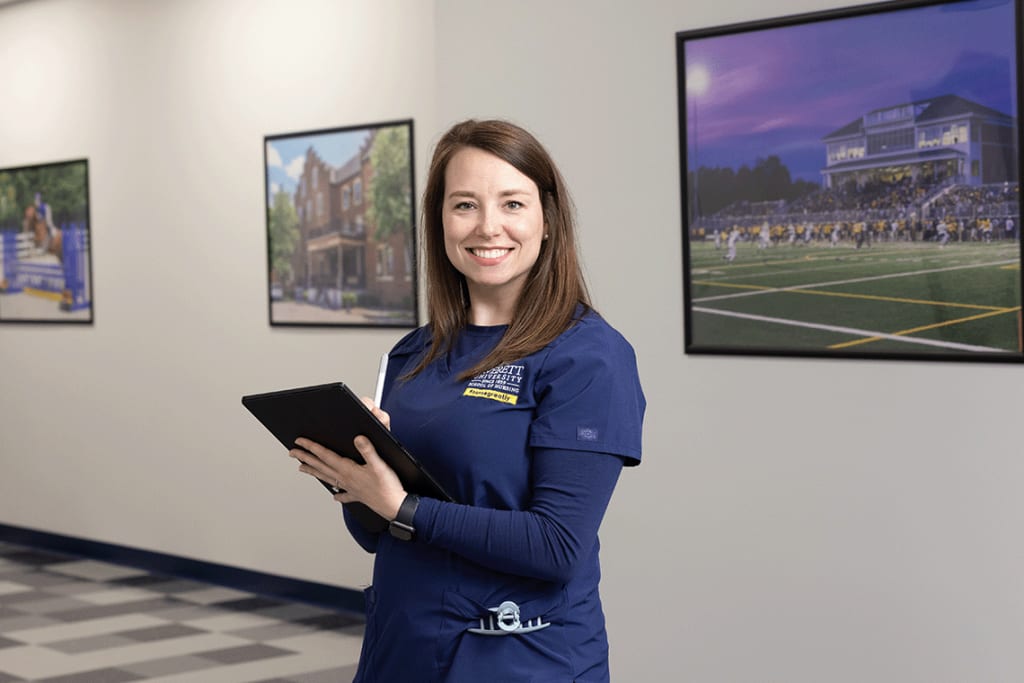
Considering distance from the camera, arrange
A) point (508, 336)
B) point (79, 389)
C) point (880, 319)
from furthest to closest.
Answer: point (79, 389)
point (880, 319)
point (508, 336)

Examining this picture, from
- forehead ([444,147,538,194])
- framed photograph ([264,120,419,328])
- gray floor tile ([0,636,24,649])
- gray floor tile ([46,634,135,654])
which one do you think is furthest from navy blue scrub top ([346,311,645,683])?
gray floor tile ([0,636,24,649])

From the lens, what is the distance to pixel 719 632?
13.5 feet

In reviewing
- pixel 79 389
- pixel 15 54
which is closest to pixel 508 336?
pixel 79 389

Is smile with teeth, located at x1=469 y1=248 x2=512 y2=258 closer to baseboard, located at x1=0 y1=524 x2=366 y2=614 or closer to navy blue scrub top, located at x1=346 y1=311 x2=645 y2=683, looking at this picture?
navy blue scrub top, located at x1=346 y1=311 x2=645 y2=683

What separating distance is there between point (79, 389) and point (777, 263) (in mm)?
5343

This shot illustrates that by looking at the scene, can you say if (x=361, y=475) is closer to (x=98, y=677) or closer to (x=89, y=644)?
(x=98, y=677)

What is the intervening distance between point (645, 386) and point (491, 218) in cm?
229

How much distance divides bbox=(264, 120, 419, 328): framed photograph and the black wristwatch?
4084mm

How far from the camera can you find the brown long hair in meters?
2.03

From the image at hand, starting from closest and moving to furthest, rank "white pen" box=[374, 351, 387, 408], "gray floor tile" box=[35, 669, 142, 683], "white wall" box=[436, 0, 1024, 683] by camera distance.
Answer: "white pen" box=[374, 351, 387, 408], "white wall" box=[436, 0, 1024, 683], "gray floor tile" box=[35, 669, 142, 683]

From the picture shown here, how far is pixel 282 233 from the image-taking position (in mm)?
6699

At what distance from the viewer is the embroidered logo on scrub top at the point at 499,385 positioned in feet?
6.45

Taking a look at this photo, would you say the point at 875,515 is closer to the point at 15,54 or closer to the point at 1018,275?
the point at 1018,275

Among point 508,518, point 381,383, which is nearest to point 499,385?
point 508,518
